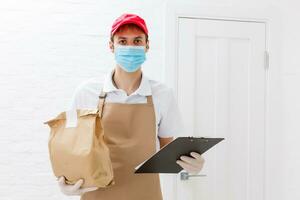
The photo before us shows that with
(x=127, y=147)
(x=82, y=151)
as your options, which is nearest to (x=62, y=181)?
(x=82, y=151)

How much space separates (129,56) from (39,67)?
2.81 feet

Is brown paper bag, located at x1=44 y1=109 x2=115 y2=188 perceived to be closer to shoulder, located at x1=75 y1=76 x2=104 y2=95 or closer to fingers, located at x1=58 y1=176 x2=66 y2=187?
fingers, located at x1=58 y1=176 x2=66 y2=187

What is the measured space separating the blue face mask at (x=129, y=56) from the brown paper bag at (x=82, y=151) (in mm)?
320

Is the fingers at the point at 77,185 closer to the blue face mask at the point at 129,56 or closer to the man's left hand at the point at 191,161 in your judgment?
the man's left hand at the point at 191,161

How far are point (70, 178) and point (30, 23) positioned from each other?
1.21m

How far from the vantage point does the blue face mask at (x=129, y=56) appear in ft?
5.41

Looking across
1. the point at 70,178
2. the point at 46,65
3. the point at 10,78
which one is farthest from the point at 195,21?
the point at 70,178

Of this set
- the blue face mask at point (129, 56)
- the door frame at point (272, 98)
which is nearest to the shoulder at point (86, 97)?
the blue face mask at point (129, 56)

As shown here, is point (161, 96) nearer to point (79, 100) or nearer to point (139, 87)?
point (139, 87)

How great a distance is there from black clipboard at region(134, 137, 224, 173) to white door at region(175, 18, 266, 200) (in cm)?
92

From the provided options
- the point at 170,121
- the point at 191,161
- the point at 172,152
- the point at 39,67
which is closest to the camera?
the point at 172,152

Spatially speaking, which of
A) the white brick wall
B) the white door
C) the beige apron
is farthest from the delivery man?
the white door

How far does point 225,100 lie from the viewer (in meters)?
2.55

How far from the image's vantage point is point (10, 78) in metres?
2.25
